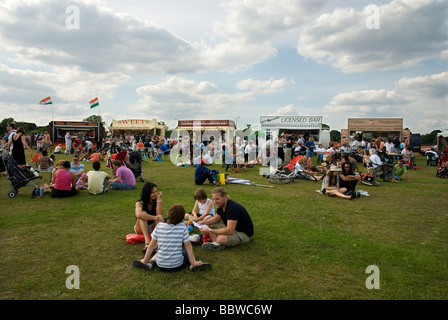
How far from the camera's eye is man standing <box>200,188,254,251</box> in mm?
4965

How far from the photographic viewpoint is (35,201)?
8.25 metres

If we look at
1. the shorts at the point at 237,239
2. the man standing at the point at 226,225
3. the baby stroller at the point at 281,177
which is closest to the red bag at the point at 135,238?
the man standing at the point at 226,225

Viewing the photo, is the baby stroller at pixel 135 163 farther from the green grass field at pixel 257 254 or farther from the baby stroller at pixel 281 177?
the baby stroller at pixel 281 177

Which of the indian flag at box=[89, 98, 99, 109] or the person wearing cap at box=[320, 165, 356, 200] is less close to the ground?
the indian flag at box=[89, 98, 99, 109]

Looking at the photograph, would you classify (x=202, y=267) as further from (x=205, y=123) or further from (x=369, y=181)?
(x=205, y=123)

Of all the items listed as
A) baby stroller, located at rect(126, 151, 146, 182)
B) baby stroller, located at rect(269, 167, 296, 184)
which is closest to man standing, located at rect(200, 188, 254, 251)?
baby stroller, located at rect(269, 167, 296, 184)

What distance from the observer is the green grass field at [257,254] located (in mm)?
3668

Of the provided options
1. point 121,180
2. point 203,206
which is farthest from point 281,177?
point 203,206

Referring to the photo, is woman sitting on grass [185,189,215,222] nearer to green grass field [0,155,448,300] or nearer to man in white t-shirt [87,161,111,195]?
green grass field [0,155,448,300]

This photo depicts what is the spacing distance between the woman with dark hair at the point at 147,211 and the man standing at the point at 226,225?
0.84 meters

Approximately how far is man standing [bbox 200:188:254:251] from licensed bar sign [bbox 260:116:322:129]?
22.5m

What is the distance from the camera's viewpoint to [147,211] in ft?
17.2

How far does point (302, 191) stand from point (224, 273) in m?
6.86
